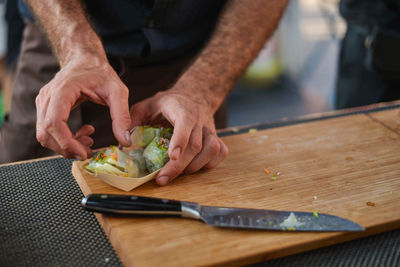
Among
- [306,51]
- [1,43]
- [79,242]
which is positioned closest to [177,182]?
[79,242]

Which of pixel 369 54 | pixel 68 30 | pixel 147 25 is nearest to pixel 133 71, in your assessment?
pixel 147 25

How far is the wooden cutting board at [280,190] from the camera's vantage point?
2.52 ft

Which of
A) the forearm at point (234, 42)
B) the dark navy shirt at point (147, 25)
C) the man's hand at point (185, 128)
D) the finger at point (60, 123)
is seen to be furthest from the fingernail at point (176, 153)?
the dark navy shirt at point (147, 25)

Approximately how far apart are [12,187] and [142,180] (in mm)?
310

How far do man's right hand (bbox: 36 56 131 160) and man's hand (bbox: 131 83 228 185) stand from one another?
0.11 metres

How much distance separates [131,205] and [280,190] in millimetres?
340

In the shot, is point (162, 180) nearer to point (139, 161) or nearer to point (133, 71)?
point (139, 161)

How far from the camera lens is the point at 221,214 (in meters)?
0.83

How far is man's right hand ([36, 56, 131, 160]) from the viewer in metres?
0.90

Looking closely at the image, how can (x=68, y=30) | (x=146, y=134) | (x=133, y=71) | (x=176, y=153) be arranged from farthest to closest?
(x=133, y=71) → (x=68, y=30) → (x=146, y=134) → (x=176, y=153)

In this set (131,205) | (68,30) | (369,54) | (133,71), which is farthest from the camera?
(369,54)

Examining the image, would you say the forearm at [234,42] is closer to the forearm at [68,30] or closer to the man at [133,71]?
the man at [133,71]

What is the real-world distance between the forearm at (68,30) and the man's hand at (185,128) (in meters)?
0.18

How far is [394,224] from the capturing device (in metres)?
0.85
